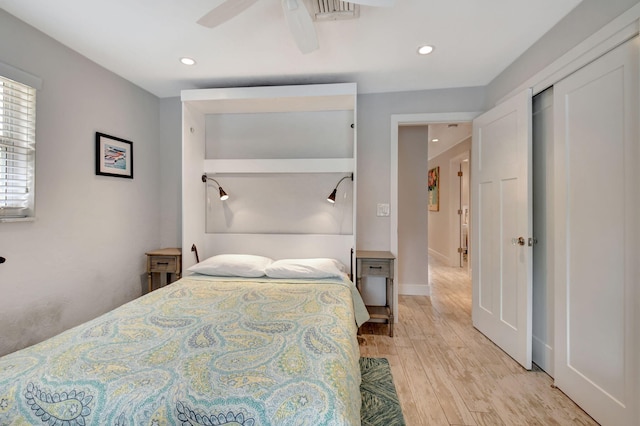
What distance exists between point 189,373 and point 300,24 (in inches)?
69.0

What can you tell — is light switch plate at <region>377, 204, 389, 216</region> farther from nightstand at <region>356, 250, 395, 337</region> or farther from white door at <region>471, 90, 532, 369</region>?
white door at <region>471, 90, 532, 369</region>

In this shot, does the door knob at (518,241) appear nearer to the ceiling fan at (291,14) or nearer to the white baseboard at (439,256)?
the ceiling fan at (291,14)

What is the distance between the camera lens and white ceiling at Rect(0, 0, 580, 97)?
64.4 inches

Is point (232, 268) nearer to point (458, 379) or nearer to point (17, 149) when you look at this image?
point (17, 149)

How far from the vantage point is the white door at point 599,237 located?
1.33 m

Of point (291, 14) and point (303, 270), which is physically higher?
point (291, 14)

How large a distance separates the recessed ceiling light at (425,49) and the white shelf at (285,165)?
1.06 metres

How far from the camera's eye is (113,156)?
2.40 metres

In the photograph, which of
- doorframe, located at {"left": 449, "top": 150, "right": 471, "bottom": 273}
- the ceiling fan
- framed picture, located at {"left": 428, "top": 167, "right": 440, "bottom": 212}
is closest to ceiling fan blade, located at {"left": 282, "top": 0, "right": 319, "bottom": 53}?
the ceiling fan

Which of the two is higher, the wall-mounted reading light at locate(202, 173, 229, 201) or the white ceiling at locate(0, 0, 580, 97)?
the white ceiling at locate(0, 0, 580, 97)

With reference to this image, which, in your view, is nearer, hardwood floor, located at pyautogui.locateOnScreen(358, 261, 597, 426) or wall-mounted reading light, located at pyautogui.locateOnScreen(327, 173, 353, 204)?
hardwood floor, located at pyautogui.locateOnScreen(358, 261, 597, 426)

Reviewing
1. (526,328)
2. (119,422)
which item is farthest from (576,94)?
(119,422)

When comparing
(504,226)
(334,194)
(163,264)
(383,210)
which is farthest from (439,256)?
(163,264)

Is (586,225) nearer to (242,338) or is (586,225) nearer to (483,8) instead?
(483,8)
